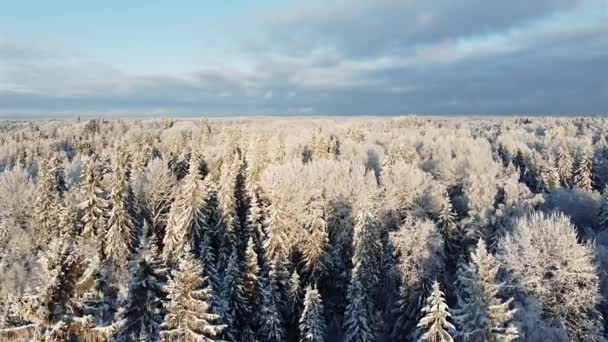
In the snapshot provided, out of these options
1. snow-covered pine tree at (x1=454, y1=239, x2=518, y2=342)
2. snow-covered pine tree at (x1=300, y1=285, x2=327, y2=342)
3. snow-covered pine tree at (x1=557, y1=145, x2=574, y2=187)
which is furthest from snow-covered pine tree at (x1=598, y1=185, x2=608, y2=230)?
snow-covered pine tree at (x1=300, y1=285, x2=327, y2=342)

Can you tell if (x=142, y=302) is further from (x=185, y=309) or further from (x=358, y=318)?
(x=358, y=318)

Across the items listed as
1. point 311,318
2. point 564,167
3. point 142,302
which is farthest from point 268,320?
point 564,167

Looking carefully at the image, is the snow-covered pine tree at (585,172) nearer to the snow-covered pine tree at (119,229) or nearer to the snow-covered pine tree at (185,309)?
the snow-covered pine tree at (119,229)

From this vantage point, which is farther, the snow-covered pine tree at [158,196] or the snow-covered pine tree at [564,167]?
the snow-covered pine tree at [564,167]

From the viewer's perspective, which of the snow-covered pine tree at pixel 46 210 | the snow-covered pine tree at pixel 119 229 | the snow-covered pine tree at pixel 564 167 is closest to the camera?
the snow-covered pine tree at pixel 119 229

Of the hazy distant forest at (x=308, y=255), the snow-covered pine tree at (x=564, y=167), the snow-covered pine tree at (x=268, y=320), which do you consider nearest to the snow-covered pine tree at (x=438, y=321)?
the hazy distant forest at (x=308, y=255)

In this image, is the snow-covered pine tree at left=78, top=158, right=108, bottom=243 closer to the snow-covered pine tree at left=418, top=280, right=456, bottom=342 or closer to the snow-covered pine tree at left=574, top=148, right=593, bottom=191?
the snow-covered pine tree at left=418, top=280, right=456, bottom=342

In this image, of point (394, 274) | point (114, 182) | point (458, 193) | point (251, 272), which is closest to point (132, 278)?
point (251, 272)
